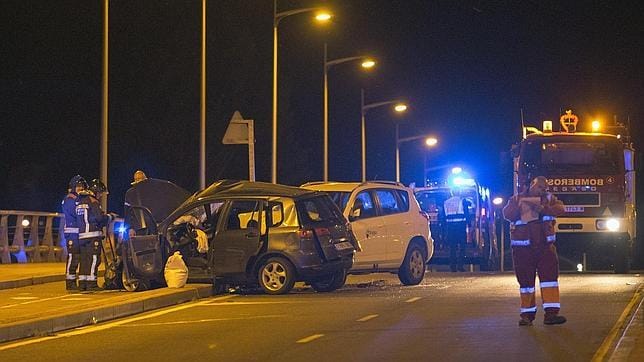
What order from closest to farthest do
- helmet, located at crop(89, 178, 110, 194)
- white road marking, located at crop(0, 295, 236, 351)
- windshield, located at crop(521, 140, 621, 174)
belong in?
white road marking, located at crop(0, 295, 236, 351) < helmet, located at crop(89, 178, 110, 194) < windshield, located at crop(521, 140, 621, 174)

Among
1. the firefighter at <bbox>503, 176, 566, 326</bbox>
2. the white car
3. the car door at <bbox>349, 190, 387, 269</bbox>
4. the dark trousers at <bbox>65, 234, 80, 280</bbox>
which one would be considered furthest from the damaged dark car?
the firefighter at <bbox>503, 176, 566, 326</bbox>

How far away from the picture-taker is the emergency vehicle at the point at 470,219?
92.4ft

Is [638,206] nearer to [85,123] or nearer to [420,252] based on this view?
[420,252]

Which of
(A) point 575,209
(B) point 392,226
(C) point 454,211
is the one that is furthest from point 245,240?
(A) point 575,209

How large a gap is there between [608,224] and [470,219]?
10.9ft

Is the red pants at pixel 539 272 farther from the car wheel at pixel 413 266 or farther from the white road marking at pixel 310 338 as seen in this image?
the car wheel at pixel 413 266

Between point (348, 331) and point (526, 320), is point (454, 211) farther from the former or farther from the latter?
point (348, 331)

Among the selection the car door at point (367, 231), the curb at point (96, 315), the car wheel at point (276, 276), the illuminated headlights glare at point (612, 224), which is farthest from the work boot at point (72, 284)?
the illuminated headlights glare at point (612, 224)

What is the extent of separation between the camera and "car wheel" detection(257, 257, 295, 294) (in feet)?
62.1

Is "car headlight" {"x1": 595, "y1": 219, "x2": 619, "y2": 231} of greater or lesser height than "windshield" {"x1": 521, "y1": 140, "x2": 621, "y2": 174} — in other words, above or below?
below

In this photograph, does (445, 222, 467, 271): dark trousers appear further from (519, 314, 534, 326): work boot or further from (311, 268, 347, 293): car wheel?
(519, 314, 534, 326): work boot

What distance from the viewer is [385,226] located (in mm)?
20938

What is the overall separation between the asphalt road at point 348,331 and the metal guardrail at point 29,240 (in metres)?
10.7

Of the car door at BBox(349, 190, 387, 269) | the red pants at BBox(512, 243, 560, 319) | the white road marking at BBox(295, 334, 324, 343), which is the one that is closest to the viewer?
the white road marking at BBox(295, 334, 324, 343)
